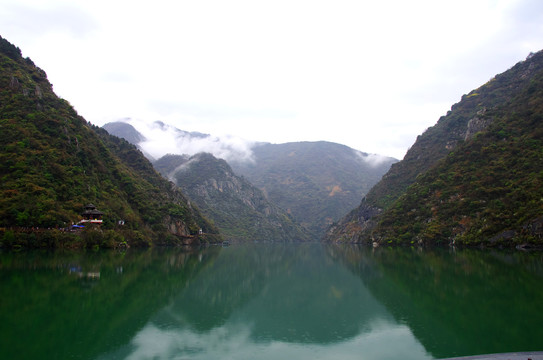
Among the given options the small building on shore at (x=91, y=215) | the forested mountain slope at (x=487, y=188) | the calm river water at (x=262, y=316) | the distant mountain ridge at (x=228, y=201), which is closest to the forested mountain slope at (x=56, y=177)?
the small building on shore at (x=91, y=215)

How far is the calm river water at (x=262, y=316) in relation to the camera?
11.4 metres

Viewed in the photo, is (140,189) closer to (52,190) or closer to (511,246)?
(52,190)

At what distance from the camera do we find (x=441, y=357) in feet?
34.6

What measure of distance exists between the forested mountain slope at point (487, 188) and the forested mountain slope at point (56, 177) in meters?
53.7

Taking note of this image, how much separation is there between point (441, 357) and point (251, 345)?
20.1 feet

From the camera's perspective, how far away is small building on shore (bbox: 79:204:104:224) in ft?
176

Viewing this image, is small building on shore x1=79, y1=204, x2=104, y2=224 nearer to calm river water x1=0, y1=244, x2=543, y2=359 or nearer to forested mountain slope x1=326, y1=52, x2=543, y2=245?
calm river water x1=0, y1=244, x2=543, y2=359

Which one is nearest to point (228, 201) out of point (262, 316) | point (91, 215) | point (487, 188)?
point (91, 215)

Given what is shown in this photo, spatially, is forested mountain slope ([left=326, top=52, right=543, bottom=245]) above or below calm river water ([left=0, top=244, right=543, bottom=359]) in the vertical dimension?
above

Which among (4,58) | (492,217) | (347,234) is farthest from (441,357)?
(347,234)

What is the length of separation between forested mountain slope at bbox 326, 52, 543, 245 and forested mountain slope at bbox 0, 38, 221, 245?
53.7 metres

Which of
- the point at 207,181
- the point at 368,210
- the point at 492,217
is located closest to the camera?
the point at 492,217

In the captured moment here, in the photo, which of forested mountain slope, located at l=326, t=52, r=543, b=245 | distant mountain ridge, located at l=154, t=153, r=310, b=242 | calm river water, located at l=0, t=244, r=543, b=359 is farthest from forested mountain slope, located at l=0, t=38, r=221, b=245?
distant mountain ridge, located at l=154, t=153, r=310, b=242

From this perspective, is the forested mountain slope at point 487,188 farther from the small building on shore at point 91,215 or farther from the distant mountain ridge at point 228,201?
the distant mountain ridge at point 228,201
